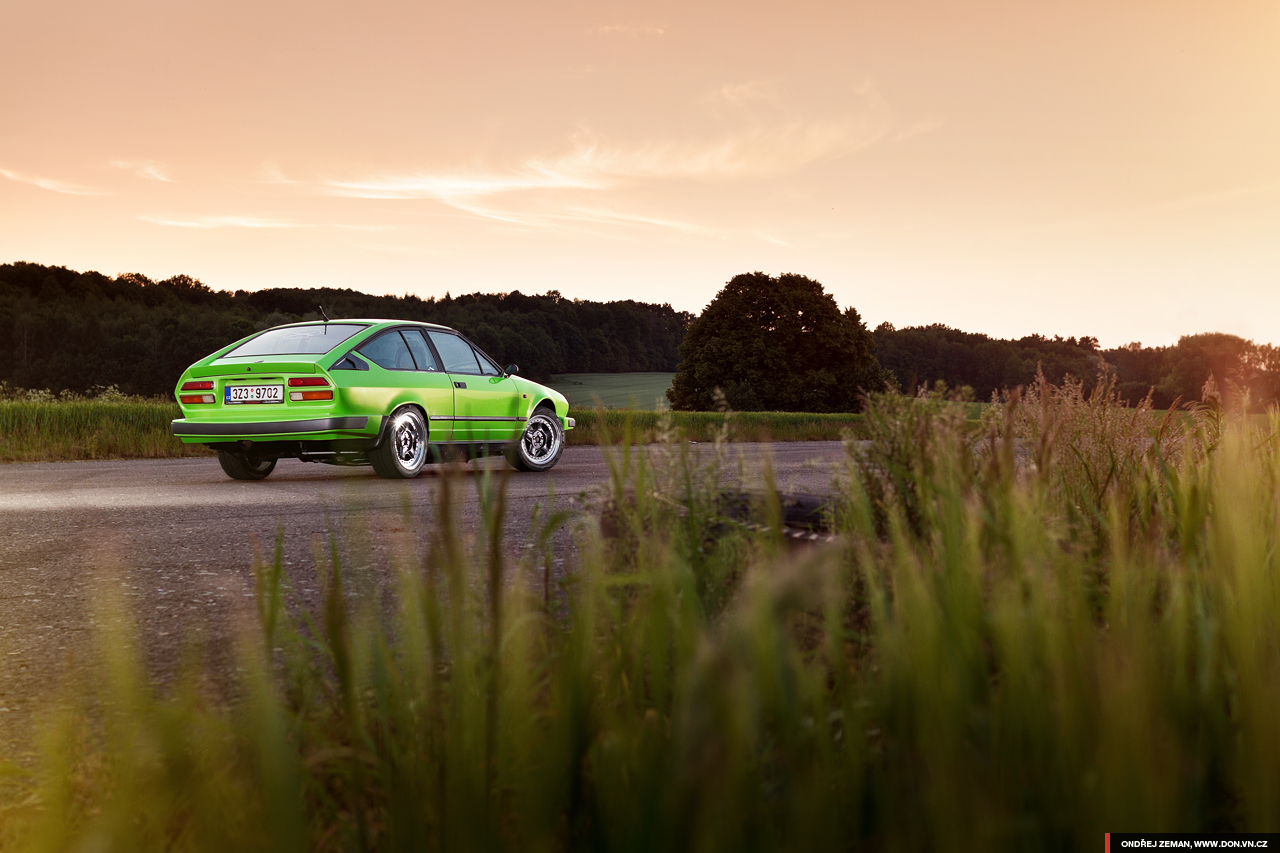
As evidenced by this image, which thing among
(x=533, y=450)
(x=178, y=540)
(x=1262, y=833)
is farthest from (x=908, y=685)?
(x=533, y=450)

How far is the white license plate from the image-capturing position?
8.73 metres

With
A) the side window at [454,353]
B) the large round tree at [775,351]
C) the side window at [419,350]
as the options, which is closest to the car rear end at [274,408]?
the side window at [419,350]

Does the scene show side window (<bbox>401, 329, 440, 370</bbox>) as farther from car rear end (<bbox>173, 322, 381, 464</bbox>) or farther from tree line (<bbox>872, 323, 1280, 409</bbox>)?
tree line (<bbox>872, 323, 1280, 409</bbox>)

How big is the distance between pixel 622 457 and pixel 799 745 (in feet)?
2.74

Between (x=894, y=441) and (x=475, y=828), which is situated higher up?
(x=894, y=441)

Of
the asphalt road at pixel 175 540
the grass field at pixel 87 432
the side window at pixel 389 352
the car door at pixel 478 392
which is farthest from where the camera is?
the grass field at pixel 87 432

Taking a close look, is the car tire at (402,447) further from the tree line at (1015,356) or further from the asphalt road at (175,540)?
the tree line at (1015,356)

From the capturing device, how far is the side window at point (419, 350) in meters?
9.98

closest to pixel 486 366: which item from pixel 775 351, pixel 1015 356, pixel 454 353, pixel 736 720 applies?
pixel 454 353

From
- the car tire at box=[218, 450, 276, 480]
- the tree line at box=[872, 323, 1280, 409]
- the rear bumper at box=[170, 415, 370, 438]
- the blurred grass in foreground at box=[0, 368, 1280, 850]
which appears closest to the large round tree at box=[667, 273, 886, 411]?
the tree line at box=[872, 323, 1280, 409]

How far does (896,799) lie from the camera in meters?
1.14

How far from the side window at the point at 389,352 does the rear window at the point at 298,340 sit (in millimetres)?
240

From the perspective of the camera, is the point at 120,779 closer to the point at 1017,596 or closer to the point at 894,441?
the point at 1017,596

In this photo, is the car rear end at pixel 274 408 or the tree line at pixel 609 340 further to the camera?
the tree line at pixel 609 340
